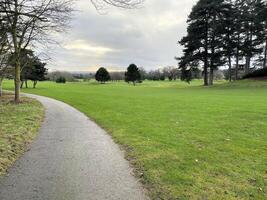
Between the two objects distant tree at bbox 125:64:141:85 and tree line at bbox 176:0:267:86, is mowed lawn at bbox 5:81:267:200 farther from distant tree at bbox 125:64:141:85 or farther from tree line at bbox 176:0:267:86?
distant tree at bbox 125:64:141:85

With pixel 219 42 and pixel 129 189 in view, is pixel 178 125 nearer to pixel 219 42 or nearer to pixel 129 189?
pixel 129 189

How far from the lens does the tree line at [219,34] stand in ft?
162

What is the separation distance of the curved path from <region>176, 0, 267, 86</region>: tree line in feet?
144

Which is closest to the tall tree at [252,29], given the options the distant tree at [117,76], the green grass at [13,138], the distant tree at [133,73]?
the distant tree at [133,73]

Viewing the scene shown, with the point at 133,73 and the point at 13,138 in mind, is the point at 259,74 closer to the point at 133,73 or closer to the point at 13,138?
the point at 133,73

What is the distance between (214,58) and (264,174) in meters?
46.1

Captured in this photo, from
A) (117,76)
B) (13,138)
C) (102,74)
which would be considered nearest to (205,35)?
(102,74)

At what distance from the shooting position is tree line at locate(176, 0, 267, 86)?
49.3m

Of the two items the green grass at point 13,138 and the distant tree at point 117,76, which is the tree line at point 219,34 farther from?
the distant tree at point 117,76

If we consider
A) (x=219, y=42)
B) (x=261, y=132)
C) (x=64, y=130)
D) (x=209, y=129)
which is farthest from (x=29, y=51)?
(x=219, y=42)

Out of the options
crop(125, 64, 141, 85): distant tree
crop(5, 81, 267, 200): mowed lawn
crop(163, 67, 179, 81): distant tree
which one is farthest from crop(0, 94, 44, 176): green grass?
crop(163, 67, 179, 81): distant tree

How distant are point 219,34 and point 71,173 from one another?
47.3m

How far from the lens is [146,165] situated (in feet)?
20.9

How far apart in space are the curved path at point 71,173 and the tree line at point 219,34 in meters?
43.8
